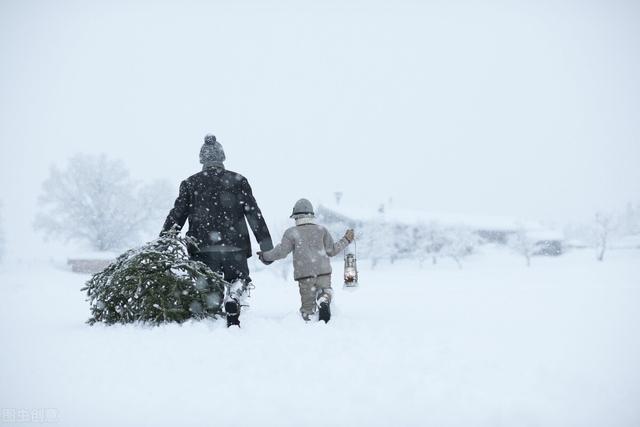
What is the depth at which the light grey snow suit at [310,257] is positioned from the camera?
5.74 meters

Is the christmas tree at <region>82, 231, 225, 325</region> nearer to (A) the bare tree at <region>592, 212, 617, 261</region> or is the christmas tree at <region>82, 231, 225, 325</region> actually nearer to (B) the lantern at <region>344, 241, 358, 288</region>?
(B) the lantern at <region>344, 241, 358, 288</region>

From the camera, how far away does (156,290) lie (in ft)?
15.9

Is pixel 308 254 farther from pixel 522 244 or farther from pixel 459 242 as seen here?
pixel 522 244

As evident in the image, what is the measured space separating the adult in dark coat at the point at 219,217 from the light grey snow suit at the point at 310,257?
273 millimetres

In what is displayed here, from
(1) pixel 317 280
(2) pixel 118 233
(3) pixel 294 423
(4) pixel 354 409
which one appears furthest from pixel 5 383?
(2) pixel 118 233

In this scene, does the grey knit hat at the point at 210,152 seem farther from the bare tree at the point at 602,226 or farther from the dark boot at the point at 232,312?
the bare tree at the point at 602,226

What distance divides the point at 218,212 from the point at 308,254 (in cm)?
128

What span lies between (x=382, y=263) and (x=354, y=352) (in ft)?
132

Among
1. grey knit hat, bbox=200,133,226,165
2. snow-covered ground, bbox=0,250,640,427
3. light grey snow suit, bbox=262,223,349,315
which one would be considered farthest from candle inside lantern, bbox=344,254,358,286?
grey knit hat, bbox=200,133,226,165

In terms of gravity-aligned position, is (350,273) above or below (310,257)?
below

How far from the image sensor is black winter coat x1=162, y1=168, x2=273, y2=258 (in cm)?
554

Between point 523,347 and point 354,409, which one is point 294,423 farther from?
point 523,347

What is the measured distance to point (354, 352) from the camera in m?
3.59

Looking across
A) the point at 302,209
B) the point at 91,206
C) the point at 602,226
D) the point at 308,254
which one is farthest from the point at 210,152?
the point at 602,226
